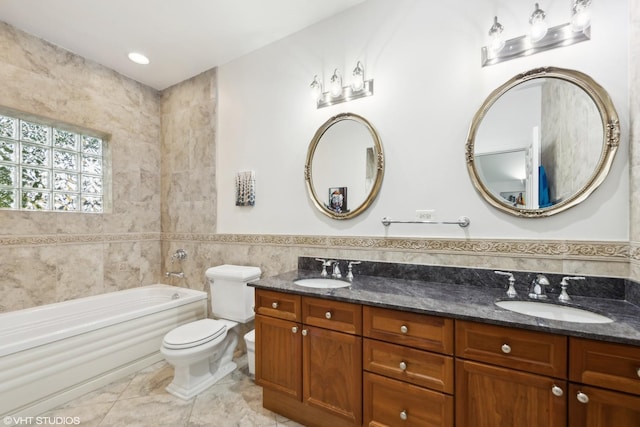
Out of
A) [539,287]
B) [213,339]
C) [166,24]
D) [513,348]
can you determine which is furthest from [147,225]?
[539,287]

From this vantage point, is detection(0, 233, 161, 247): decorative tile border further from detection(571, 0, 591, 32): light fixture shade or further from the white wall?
detection(571, 0, 591, 32): light fixture shade

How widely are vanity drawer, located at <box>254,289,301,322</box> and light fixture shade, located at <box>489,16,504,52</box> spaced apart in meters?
1.86

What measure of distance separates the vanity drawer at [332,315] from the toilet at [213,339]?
908 mm

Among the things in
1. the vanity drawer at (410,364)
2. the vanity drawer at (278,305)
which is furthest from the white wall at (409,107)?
the vanity drawer at (410,364)

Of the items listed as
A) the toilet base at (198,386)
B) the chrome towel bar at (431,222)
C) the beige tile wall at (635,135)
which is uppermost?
the beige tile wall at (635,135)

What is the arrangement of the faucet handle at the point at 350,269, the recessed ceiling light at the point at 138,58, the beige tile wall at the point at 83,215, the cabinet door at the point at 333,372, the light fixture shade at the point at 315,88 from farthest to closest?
the recessed ceiling light at the point at 138,58, the beige tile wall at the point at 83,215, the light fixture shade at the point at 315,88, the faucet handle at the point at 350,269, the cabinet door at the point at 333,372

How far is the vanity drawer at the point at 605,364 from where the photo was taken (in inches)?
36.0

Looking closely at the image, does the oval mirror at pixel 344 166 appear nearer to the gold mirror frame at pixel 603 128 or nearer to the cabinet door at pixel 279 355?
the gold mirror frame at pixel 603 128

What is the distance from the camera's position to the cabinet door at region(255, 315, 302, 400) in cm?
162

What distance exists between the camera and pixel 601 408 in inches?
37.5

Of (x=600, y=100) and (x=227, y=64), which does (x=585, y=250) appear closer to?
(x=600, y=100)

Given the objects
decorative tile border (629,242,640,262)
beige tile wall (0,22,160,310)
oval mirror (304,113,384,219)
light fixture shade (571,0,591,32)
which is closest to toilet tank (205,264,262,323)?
oval mirror (304,113,384,219)

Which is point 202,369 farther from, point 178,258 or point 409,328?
point 409,328

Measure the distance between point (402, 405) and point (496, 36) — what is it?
2065 millimetres
